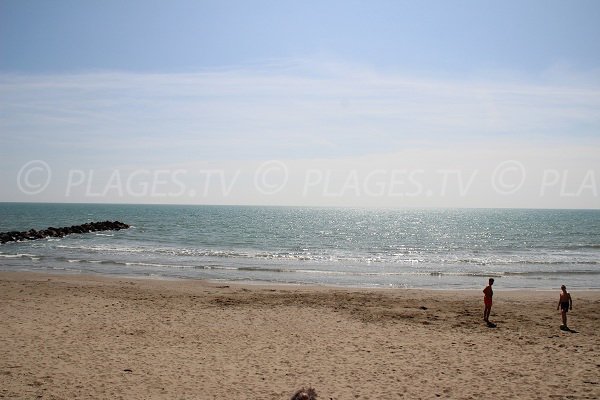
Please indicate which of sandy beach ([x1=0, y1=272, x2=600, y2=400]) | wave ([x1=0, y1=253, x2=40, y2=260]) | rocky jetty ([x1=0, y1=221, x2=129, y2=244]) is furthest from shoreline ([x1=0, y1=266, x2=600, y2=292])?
rocky jetty ([x1=0, y1=221, x2=129, y2=244])

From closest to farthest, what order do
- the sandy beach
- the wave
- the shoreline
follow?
the sandy beach, the shoreline, the wave

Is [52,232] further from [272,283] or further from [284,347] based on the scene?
[284,347]

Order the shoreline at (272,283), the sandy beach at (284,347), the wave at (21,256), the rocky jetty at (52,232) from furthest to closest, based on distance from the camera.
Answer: the rocky jetty at (52,232) < the wave at (21,256) < the shoreline at (272,283) < the sandy beach at (284,347)

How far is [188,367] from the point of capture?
11.3 metres

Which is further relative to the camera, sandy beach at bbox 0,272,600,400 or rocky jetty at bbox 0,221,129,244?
rocky jetty at bbox 0,221,129,244

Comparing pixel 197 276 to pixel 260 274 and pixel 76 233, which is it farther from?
pixel 76 233

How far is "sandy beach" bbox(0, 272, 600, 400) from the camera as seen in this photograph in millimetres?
9992

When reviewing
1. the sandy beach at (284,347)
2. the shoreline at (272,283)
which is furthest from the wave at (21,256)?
the sandy beach at (284,347)

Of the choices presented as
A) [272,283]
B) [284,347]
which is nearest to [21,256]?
[272,283]

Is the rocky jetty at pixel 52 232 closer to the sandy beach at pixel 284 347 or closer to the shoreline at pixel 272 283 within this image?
the shoreline at pixel 272 283

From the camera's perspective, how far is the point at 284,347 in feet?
43.3

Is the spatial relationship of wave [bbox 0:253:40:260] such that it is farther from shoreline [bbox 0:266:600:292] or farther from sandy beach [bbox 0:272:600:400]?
sandy beach [bbox 0:272:600:400]

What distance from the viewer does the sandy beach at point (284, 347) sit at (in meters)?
9.99

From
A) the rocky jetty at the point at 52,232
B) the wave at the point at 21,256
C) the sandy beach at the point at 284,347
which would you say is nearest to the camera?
the sandy beach at the point at 284,347
